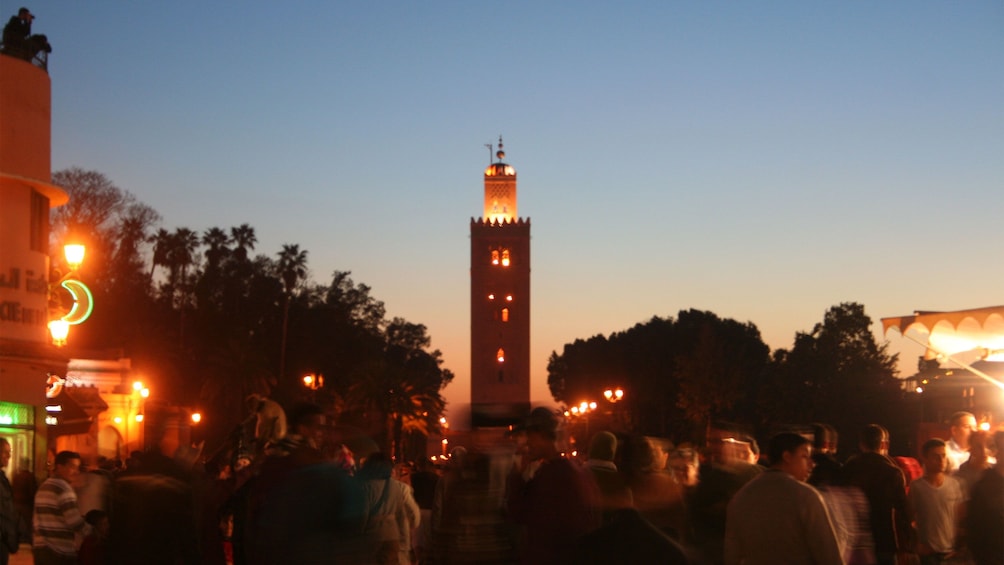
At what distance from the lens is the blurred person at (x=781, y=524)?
22.1 ft

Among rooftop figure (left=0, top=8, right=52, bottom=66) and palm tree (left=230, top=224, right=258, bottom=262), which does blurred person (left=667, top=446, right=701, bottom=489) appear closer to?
rooftop figure (left=0, top=8, right=52, bottom=66)

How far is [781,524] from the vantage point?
6773 millimetres

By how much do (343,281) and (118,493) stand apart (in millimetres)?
84789

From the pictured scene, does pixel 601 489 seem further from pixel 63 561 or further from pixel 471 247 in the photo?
pixel 471 247

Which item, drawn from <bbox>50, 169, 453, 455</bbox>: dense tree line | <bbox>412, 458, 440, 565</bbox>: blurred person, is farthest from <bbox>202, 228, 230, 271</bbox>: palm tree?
<bbox>412, 458, 440, 565</bbox>: blurred person

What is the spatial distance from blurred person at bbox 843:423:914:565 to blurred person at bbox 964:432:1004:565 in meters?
0.71

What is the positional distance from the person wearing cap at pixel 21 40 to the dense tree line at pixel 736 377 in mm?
34790

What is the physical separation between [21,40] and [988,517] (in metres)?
19.2

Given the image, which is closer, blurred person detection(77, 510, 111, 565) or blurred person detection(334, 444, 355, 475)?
blurred person detection(77, 510, 111, 565)

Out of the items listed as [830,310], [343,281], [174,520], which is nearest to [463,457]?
[174,520]

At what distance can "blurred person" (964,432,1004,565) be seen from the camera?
28.9 ft

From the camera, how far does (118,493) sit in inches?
336

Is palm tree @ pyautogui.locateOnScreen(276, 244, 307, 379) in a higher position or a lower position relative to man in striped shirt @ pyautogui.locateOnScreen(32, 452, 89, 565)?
higher

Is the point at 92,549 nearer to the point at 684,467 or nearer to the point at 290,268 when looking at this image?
the point at 684,467
